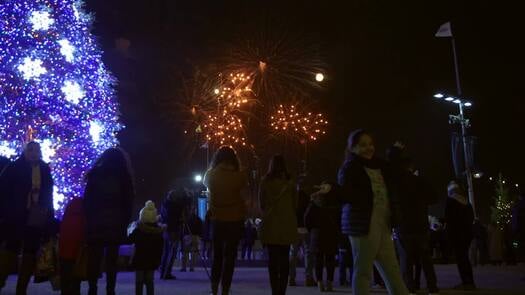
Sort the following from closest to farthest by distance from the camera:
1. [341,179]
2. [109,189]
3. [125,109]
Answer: [341,179] < [109,189] < [125,109]

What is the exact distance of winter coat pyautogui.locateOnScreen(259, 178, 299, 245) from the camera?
7359mm

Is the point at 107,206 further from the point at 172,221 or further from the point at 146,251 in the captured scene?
the point at 172,221

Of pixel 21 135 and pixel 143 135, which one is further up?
pixel 143 135

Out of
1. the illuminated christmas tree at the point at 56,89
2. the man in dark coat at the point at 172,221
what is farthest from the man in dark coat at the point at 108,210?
the illuminated christmas tree at the point at 56,89

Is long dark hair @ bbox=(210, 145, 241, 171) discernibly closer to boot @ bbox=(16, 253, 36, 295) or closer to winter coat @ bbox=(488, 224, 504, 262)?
boot @ bbox=(16, 253, 36, 295)

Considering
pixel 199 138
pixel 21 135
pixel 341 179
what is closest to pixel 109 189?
pixel 341 179

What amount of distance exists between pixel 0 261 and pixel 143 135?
3614 centimetres

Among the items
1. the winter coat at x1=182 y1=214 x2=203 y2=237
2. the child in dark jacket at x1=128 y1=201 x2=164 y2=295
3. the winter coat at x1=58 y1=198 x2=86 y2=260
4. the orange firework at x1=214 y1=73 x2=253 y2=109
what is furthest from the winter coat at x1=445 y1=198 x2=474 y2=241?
the orange firework at x1=214 y1=73 x2=253 y2=109

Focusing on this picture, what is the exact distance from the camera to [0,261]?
22.7ft

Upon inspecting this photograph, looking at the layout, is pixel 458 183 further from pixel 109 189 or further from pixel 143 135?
pixel 143 135

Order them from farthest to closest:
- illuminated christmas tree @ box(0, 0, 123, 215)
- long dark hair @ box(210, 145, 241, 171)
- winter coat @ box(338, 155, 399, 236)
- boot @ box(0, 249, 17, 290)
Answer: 1. illuminated christmas tree @ box(0, 0, 123, 215)
2. long dark hair @ box(210, 145, 241, 171)
3. boot @ box(0, 249, 17, 290)
4. winter coat @ box(338, 155, 399, 236)

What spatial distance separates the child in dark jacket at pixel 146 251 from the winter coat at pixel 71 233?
695 millimetres

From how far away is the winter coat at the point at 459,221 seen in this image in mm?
10266

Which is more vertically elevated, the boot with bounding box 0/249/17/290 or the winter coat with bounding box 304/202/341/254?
the winter coat with bounding box 304/202/341/254
